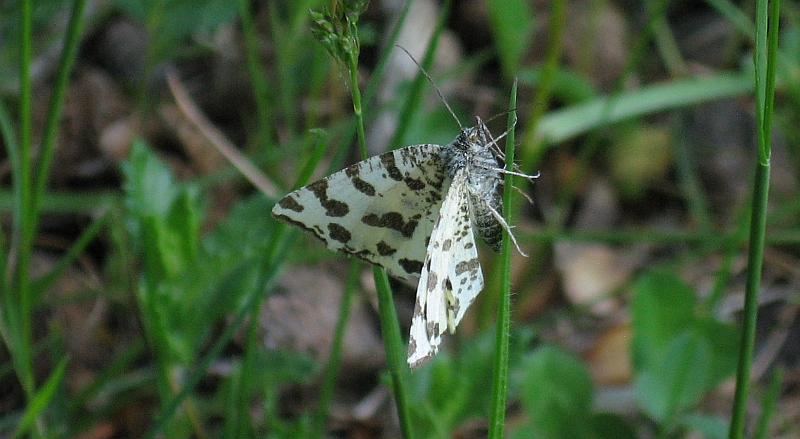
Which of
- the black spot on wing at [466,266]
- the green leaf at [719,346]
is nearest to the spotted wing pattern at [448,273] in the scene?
the black spot on wing at [466,266]

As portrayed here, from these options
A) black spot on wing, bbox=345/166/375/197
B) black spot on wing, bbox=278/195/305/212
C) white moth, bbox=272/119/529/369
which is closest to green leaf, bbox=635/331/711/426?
white moth, bbox=272/119/529/369

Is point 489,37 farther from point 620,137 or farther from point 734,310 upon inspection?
point 734,310

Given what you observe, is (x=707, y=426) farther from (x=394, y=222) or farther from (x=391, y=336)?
(x=391, y=336)

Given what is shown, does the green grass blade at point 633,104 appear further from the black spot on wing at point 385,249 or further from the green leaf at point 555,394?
the black spot on wing at point 385,249

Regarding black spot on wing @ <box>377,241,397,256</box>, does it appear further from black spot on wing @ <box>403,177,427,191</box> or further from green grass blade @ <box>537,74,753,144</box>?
green grass blade @ <box>537,74,753,144</box>

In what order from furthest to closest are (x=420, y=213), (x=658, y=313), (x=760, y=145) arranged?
(x=658, y=313), (x=420, y=213), (x=760, y=145)

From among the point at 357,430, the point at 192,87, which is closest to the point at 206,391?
the point at 357,430

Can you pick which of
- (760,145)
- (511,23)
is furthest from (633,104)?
(760,145)

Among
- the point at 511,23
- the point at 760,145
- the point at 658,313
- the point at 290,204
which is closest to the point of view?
the point at 760,145
